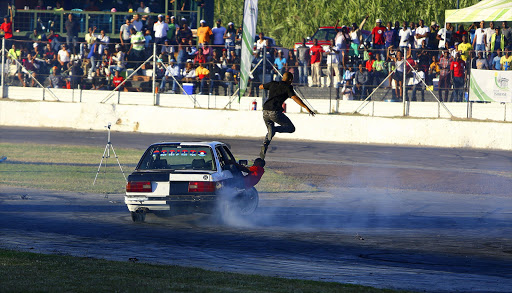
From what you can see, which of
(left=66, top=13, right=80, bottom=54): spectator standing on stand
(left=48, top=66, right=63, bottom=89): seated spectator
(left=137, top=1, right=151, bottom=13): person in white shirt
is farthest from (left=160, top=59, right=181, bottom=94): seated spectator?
(left=137, top=1, right=151, bottom=13): person in white shirt

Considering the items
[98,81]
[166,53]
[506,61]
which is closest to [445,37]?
[506,61]

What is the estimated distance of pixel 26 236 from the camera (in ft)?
32.9

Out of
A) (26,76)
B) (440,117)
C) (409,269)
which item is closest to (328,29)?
(440,117)

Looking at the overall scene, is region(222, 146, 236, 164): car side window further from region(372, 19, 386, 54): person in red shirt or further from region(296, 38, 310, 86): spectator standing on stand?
region(372, 19, 386, 54): person in red shirt

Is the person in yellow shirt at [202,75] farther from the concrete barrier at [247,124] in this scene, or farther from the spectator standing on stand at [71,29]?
the spectator standing on stand at [71,29]

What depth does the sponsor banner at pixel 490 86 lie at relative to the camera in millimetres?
23766

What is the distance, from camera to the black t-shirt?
12.9 m

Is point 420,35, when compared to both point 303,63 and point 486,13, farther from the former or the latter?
point 303,63

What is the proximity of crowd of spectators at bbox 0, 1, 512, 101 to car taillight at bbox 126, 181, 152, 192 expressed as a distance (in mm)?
15572

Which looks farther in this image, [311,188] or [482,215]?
[311,188]

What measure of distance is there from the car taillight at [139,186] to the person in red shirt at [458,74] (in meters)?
16.0

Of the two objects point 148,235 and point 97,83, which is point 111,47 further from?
point 148,235

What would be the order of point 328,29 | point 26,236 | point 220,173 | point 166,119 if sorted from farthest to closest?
point 328,29, point 166,119, point 220,173, point 26,236

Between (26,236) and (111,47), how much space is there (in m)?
19.8
